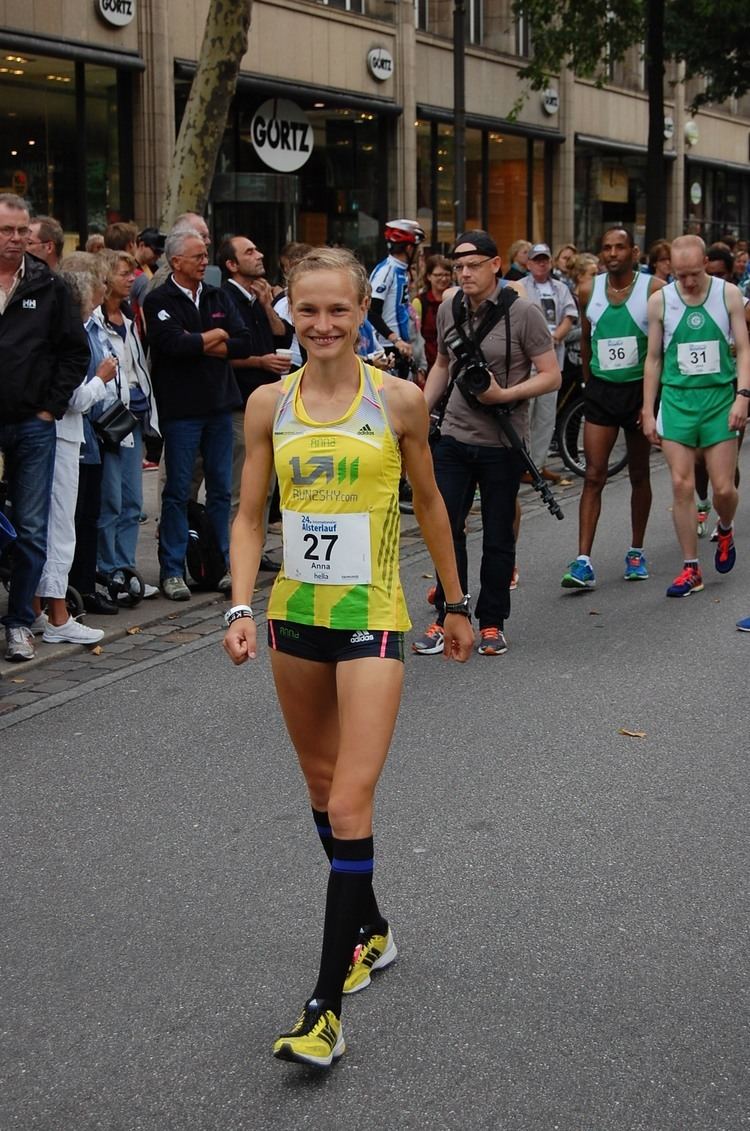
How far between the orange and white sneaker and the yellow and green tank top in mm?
3982

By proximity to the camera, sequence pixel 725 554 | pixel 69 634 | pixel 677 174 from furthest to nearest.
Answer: pixel 677 174 < pixel 725 554 < pixel 69 634

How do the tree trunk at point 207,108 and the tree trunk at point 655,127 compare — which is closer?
the tree trunk at point 207,108

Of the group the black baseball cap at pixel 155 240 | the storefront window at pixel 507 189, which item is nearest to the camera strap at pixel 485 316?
the black baseball cap at pixel 155 240

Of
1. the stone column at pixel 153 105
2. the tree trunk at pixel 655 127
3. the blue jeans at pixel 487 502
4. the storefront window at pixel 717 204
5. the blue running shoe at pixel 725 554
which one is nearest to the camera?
the blue jeans at pixel 487 502

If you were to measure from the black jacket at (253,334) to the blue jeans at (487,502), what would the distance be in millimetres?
2501

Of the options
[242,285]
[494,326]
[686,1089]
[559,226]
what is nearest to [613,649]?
[494,326]

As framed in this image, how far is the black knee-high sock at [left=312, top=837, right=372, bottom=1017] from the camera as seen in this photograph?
3742 mm

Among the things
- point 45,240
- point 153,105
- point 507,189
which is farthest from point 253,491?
point 507,189

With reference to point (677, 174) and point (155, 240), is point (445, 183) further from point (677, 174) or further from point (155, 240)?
point (155, 240)

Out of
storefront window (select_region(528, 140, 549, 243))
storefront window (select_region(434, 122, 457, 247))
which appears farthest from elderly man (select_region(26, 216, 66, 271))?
storefront window (select_region(528, 140, 549, 243))

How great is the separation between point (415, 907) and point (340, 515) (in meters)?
1.30

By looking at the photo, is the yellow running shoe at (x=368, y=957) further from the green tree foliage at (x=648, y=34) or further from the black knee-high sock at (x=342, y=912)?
the green tree foliage at (x=648, y=34)

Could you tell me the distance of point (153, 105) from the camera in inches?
813

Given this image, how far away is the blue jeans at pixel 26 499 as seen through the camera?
308 inches
